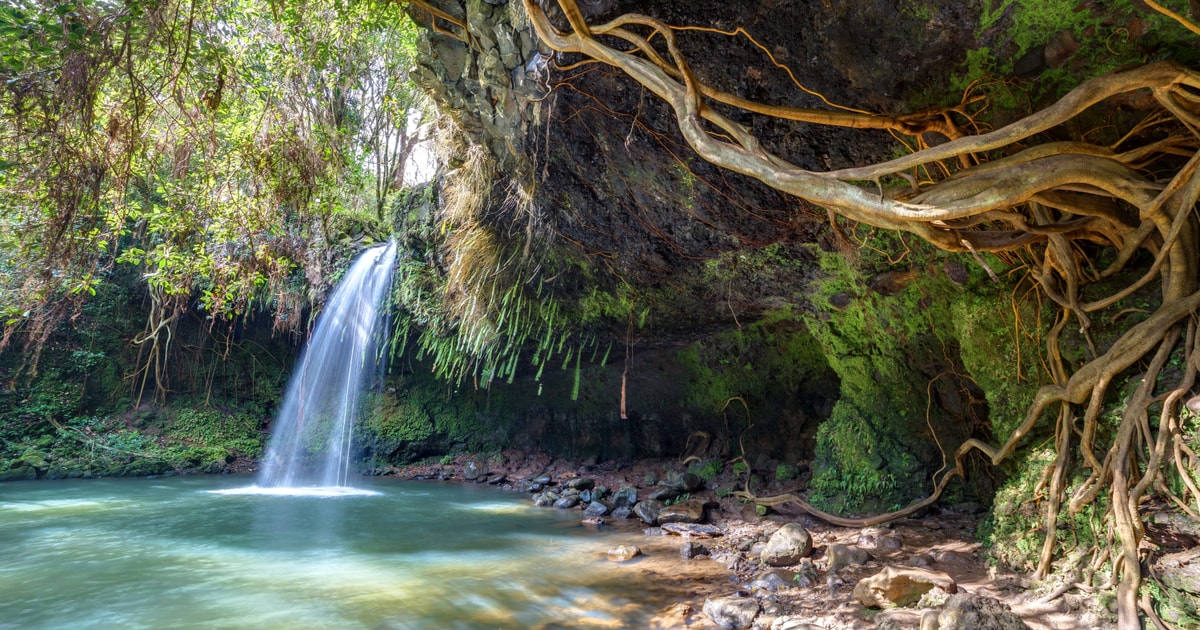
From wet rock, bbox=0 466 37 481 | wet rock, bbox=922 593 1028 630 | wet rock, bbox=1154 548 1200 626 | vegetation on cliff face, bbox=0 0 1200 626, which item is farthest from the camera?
wet rock, bbox=0 466 37 481

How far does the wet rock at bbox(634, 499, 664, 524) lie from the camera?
6668mm

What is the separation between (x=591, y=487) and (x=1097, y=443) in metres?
6.30

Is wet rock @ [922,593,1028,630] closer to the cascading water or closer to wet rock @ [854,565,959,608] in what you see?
wet rock @ [854,565,959,608]

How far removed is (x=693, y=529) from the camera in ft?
20.0

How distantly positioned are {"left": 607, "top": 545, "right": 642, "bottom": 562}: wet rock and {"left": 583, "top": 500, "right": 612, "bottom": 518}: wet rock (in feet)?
5.91

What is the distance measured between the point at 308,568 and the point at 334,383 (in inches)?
275

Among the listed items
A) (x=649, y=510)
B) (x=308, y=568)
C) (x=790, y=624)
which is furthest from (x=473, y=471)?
(x=790, y=624)

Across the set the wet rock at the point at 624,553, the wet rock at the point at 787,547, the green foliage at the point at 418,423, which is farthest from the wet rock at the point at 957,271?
the green foliage at the point at 418,423

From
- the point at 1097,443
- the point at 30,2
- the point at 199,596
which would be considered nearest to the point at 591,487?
the point at 199,596

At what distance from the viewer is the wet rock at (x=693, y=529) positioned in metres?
5.94

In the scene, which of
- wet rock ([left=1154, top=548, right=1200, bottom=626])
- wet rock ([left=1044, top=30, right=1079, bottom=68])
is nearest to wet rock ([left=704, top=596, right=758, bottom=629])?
wet rock ([left=1154, top=548, right=1200, bottom=626])

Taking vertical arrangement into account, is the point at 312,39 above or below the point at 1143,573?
above

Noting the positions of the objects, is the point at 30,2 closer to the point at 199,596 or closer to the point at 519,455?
the point at 199,596

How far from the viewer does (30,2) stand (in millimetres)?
3295
